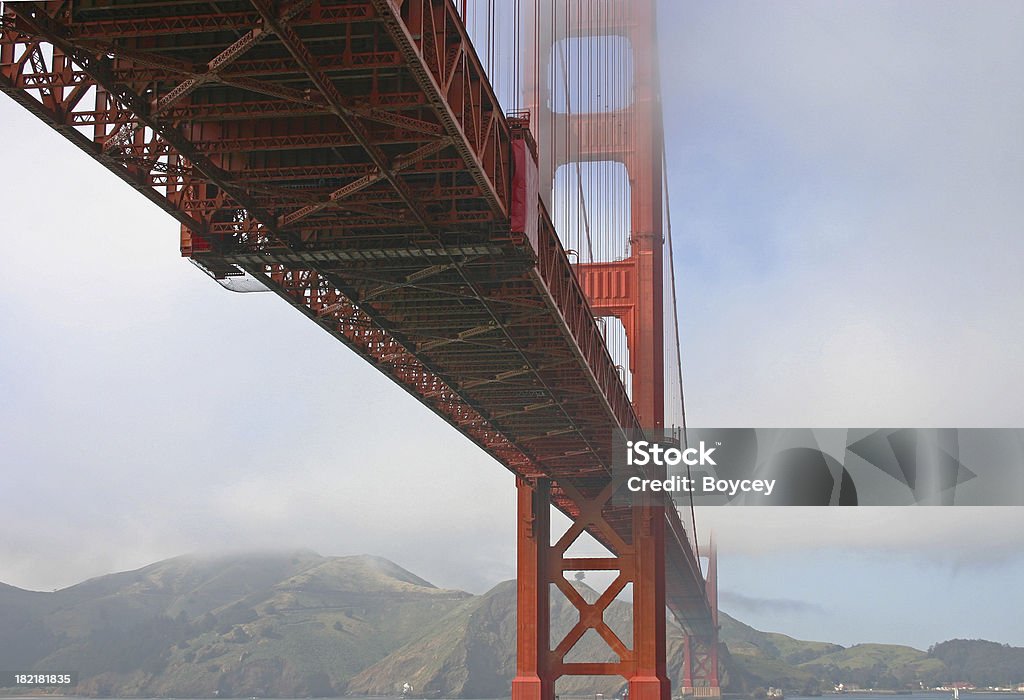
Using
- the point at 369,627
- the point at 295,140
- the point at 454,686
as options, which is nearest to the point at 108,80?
the point at 295,140

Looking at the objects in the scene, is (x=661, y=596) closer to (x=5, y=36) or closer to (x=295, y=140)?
(x=295, y=140)

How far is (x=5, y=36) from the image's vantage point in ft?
38.7

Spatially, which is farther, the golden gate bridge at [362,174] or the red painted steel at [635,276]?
the red painted steel at [635,276]

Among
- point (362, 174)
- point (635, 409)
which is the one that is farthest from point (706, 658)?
point (362, 174)

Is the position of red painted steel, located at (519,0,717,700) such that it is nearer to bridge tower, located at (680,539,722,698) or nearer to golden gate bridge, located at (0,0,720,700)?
golden gate bridge, located at (0,0,720,700)

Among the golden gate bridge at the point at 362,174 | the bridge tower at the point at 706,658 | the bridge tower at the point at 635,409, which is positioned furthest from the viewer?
the bridge tower at the point at 706,658

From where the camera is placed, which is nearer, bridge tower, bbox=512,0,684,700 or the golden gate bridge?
the golden gate bridge

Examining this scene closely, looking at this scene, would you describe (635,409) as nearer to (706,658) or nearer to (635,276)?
(635,276)

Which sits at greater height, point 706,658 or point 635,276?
point 635,276

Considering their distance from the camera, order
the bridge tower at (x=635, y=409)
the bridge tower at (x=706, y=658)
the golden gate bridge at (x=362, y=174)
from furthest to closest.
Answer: the bridge tower at (x=706, y=658) < the bridge tower at (x=635, y=409) < the golden gate bridge at (x=362, y=174)

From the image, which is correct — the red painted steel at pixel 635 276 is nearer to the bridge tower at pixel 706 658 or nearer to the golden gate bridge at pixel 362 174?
the golden gate bridge at pixel 362 174

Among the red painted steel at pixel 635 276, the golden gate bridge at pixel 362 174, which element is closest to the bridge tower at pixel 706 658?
the red painted steel at pixel 635 276

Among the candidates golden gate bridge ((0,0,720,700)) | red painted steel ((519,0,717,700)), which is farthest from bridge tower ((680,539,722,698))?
golden gate bridge ((0,0,720,700))

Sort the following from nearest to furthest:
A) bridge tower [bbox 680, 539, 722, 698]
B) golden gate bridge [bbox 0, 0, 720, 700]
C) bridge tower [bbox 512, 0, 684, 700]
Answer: golden gate bridge [bbox 0, 0, 720, 700]
bridge tower [bbox 512, 0, 684, 700]
bridge tower [bbox 680, 539, 722, 698]
